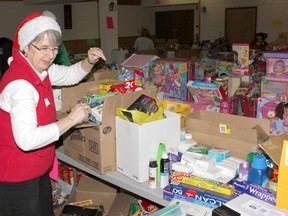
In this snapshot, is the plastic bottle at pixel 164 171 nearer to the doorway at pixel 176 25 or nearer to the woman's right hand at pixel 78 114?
the woman's right hand at pixel 78 114

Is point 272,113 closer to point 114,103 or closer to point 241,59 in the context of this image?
point 241,59

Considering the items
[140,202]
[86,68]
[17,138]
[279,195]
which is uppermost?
[86,68]

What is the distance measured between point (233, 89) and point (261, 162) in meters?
1.16

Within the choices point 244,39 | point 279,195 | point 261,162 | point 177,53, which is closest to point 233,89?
point 261,162

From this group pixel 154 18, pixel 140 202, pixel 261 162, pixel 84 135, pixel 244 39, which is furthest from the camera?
pixel 154 18

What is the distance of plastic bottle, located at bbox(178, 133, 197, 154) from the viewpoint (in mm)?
1826

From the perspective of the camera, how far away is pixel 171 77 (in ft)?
8.62

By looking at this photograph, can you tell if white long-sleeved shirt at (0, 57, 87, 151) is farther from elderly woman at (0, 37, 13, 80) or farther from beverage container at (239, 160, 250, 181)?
elderly woman at (0, 37, 13, 80)

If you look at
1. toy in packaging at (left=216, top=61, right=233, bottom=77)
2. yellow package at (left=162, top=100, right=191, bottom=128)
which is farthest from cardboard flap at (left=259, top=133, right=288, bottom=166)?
toy in packaging at (left=216, top=61, right=233, bottom=77)

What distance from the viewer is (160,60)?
2711mm

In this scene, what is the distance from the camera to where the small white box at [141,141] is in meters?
1.65

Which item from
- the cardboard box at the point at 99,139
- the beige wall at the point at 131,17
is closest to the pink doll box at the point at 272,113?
the cardboard box at the point at 99,139

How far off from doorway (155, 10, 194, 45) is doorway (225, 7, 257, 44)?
1.46 meters

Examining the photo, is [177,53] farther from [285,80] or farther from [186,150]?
[186,150]
